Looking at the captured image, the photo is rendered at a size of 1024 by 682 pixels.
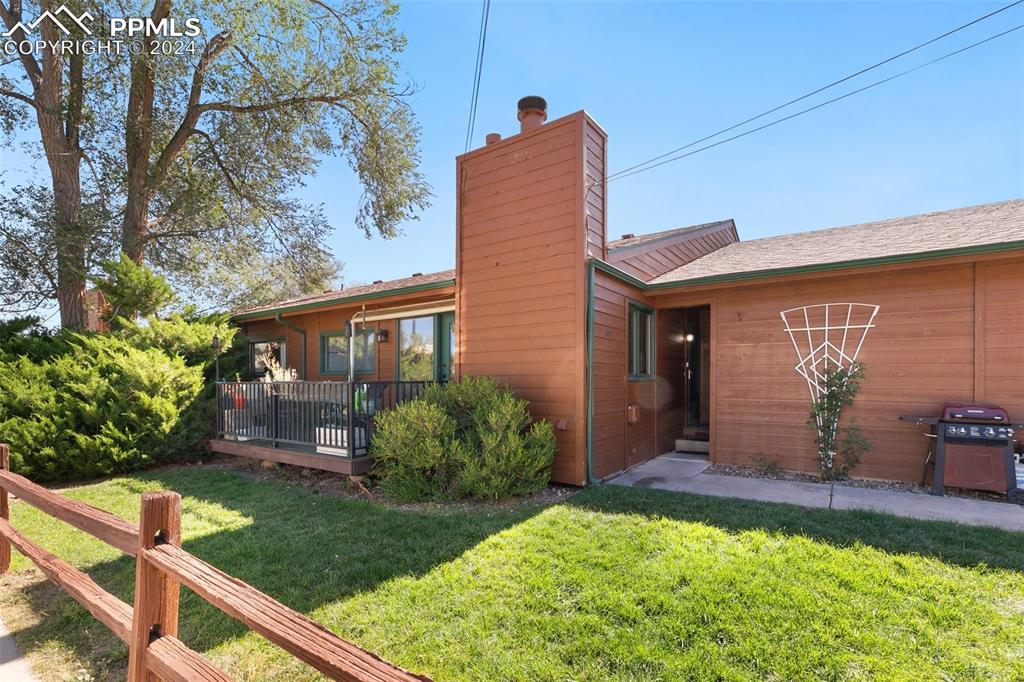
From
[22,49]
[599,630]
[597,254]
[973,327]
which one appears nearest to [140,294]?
[22,49]

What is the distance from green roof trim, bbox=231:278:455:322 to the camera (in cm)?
730

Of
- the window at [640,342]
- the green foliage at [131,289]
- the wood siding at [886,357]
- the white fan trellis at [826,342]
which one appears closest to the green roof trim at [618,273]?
the window at [640,342]

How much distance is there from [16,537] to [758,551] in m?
5.15

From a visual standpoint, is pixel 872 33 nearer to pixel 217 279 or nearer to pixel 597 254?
pixel 597 254

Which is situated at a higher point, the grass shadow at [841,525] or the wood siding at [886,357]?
the wood siding at [886,357]

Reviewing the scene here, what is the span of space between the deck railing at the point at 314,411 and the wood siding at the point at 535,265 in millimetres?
1229

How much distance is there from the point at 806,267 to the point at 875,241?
5.22 feet

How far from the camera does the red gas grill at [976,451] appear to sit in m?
4.61

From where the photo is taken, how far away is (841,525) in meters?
3.84

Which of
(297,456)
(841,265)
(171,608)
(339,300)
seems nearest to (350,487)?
(297,456)

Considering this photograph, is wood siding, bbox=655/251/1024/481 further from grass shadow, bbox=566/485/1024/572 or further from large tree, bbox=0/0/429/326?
large tree, bbox=0/0/429/326

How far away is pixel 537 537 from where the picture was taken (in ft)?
12.4

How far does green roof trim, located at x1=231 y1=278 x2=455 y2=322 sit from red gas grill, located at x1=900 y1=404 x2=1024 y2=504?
19.4 ft

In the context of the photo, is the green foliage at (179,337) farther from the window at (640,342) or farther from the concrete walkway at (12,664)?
the window at (640,342)
